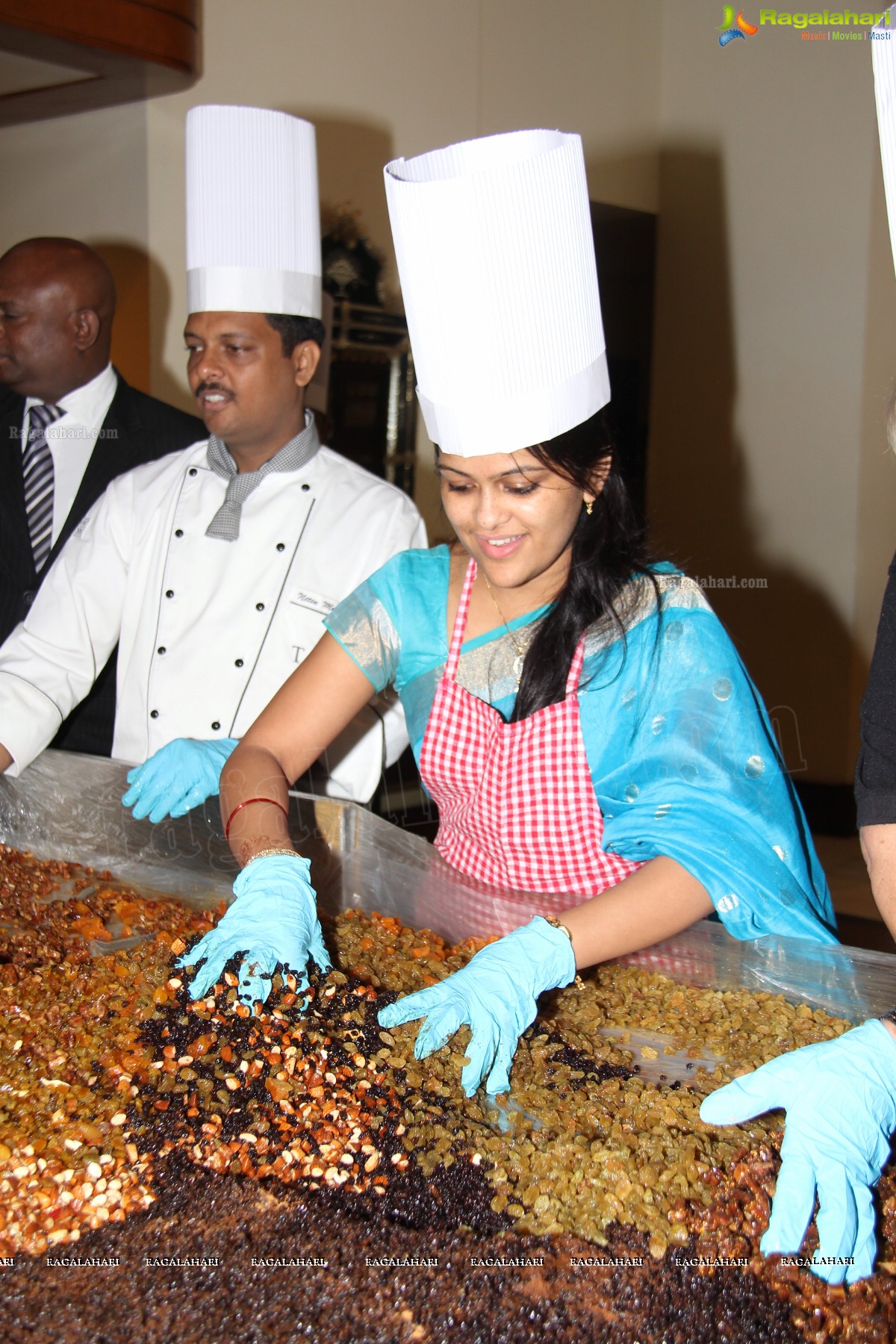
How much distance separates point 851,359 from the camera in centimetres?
414

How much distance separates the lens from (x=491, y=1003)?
107cm

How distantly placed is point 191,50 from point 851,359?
2.49 meters

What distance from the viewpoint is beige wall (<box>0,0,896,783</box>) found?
11.2 ft

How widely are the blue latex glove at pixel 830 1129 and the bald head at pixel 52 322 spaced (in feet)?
7.24

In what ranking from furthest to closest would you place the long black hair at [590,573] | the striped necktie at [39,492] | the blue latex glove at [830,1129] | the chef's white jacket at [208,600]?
the striped necktie at [39,492]
the chef's white jacket at [208,600]
the long black hair at [590,573]
the blue latex glove at [830,1129]

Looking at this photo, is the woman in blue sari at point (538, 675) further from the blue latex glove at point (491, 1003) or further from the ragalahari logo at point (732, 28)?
the ragalahari logo at point (732, 28)

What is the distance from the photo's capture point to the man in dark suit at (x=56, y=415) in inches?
97.3

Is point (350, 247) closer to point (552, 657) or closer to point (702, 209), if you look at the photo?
point (702, 209)

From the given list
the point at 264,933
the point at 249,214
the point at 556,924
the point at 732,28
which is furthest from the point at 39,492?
the point at 732,28

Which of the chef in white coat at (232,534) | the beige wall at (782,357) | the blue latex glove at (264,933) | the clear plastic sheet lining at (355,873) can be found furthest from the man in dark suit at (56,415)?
the beige wall at (782,357)

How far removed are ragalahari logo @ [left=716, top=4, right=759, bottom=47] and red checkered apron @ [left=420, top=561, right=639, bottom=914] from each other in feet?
12.2

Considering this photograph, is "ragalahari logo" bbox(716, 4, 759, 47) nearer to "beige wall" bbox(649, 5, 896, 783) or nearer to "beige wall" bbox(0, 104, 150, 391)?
"beige wall" bbox(649, 5, 896, 783)

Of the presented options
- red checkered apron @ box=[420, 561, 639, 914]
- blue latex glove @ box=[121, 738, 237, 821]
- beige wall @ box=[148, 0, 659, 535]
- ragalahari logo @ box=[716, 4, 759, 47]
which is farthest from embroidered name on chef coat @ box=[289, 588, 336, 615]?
ragalahari logo @ box=[716, 4, 759, 47]

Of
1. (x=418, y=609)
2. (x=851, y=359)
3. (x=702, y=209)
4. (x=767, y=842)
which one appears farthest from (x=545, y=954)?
(x=702, y=209)
